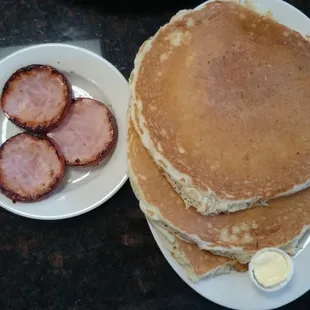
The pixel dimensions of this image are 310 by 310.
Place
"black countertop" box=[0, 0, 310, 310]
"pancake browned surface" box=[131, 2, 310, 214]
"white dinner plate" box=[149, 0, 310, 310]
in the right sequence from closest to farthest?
1. "pancake browned surface" box=[131, 2, 310, 214]
2. "white dinner plate" box=[149, 0, 310, 310]
3. "black countertop" box=[0, 0, 310, 310]

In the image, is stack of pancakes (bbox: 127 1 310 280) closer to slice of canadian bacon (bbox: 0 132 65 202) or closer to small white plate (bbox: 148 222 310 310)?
small white plate (bbox: 148 222 310 310)

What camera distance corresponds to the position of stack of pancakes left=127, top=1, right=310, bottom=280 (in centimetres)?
139

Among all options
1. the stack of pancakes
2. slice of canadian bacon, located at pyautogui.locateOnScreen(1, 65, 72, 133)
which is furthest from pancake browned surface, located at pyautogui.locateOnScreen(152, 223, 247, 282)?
slice of canadian bacon, located at pyautogui.locateOnScreen(1, 65, 72, 133)

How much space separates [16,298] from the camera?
1693 mm

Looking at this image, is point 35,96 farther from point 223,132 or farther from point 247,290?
point 247,290

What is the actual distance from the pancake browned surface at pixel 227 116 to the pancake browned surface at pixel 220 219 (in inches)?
1.5

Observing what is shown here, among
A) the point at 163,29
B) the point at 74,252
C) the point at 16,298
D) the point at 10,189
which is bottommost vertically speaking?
the point at 16,298

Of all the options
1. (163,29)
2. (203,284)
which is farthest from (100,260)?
(163,29)

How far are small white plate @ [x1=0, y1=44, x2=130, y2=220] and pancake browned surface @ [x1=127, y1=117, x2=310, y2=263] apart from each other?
0.57ft

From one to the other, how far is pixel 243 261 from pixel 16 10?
0.95 metres

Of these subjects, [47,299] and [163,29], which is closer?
[163,29]

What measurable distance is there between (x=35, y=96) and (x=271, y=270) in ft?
2.48

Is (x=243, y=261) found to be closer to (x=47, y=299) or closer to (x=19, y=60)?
(x=47, y=299)

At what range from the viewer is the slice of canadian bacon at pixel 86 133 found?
1.61 m
